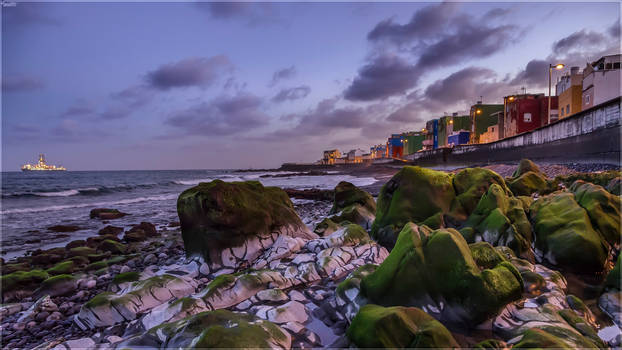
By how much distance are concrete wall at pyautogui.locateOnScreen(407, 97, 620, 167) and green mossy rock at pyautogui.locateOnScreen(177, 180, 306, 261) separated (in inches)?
621

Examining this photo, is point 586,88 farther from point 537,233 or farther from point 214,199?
point 214,199

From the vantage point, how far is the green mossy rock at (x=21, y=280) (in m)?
5.54

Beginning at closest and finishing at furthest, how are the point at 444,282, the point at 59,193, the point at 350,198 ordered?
the point at 444,282, the point at 350,198, the point at 59,193

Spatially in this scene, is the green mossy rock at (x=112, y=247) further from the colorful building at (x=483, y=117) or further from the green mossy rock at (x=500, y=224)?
the colorful building at (x=483, y=117)

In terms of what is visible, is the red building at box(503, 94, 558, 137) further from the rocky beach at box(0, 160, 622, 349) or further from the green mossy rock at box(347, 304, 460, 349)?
the green mossy rock at box(347, 304, 460, 349)

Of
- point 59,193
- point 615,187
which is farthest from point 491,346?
point 59,193

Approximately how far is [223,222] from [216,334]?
396cm

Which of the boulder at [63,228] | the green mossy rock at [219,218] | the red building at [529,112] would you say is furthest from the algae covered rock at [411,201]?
the red building at [529,112]

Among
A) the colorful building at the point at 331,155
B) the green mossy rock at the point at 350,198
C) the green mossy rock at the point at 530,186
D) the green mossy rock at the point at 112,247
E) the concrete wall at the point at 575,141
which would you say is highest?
the colorful building at the point at 331,155

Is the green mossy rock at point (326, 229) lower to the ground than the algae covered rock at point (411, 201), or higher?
lower

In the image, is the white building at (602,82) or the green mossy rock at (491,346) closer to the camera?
the green mossy rock at (491,346)

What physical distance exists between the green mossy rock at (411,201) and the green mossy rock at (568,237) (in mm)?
1655

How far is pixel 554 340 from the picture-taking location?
244 cm

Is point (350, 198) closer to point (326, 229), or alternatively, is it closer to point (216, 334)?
point (326, 229)
